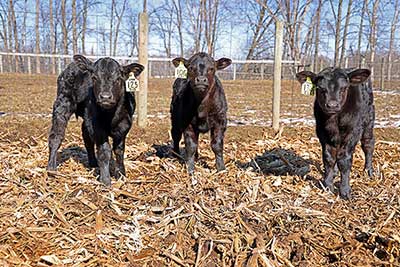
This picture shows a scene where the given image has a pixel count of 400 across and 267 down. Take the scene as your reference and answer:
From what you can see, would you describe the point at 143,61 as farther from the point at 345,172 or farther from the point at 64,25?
the point at 64,25

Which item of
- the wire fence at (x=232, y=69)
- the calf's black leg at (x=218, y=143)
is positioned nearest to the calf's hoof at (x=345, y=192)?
the calf's black leg at (x=218, y=143)

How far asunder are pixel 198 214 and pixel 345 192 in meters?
1.77

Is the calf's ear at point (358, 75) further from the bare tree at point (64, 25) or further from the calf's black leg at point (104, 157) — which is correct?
the bare tree at point (64, 25)

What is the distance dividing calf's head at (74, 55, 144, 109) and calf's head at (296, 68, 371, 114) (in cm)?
214

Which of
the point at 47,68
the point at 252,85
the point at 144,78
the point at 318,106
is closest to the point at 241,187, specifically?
the point at 318,106

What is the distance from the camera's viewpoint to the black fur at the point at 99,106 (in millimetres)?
4266

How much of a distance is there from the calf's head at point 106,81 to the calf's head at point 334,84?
7.01 feet

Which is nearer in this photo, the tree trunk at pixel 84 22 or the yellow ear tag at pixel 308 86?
the yellow ear tag at pixel 308 86

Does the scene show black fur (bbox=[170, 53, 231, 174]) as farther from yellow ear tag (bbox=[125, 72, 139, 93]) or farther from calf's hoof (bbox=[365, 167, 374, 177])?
calf's hoof (bbox=[365, 167, 374, 177])

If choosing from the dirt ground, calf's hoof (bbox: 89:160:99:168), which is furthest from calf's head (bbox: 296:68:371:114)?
calf's hoof (bbox: 89:160:99:168)

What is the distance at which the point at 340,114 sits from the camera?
171 inches

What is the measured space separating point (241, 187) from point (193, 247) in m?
1.38

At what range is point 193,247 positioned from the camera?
123 inches

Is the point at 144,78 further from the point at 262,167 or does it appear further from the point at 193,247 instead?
the point at 193,247
